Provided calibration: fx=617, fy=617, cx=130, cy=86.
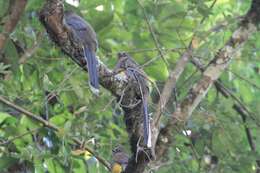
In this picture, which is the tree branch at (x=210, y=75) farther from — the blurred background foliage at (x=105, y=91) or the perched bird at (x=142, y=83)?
the perched bird at (x=142, y=83)

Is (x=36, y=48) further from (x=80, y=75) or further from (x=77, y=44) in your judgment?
(x=77, y=44)

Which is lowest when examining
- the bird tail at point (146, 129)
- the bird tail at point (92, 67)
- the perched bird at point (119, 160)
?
the perched bird at point (119, 160)

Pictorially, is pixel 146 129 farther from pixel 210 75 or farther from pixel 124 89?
pixel 210 75

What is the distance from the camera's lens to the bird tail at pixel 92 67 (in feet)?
11.0

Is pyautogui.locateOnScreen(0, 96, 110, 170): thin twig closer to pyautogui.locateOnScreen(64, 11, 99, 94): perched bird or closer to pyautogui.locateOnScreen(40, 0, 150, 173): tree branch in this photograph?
pyautogui.locateOnScreen(40, 0, 150, 173): tree branch

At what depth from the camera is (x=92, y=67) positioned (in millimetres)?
3371

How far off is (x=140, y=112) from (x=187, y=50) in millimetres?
832

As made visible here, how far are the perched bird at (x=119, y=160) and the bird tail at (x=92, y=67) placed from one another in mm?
688

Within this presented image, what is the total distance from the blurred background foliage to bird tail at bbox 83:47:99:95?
0.60 meters

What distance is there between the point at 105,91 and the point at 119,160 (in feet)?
1.90

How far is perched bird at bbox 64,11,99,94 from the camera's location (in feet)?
11.0

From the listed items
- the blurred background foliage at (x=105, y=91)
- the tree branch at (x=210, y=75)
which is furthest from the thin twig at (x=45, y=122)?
the tree branch at (x=210, y=75)

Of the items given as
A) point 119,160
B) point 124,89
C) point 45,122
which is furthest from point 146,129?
point 45,122

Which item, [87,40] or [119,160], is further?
[119,160]
